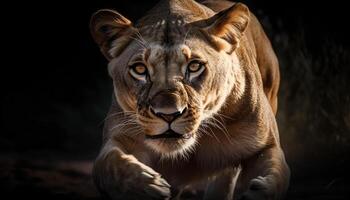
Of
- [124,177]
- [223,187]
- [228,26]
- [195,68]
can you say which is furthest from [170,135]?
[223,187]

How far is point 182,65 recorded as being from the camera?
482 cm

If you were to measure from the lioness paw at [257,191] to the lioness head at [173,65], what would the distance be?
45cm

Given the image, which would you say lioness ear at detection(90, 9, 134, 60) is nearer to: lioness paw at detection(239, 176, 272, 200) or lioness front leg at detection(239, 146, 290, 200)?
lioness front leg at detection(239, 146, 290, 200)

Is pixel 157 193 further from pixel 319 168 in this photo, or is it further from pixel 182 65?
pixel 319 168

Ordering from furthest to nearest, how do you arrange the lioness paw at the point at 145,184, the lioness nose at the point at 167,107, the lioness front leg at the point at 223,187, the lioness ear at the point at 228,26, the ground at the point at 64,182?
1. the ground at the point at 64,182
2. the lioness front leg at the point at 223,187
3. the lioness ear at the point at 228,26
4. the lioness nose at the point at 167,107
5. the lioness paw at the point at 145,184

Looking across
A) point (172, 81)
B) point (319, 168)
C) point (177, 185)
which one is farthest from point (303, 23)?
point (172, 81)

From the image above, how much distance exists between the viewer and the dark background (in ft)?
26.2

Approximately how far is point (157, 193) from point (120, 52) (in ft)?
4.00

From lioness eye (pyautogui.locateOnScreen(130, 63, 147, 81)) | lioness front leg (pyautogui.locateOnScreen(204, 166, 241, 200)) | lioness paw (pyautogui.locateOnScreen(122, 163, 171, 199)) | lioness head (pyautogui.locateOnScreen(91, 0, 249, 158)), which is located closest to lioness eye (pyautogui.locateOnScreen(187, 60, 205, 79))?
lioness head (pyautogui.locateOnScreen(91, 0, 249, 158))

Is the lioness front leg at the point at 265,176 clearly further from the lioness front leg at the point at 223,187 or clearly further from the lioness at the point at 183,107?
the lioness front leg at the point at 223,187

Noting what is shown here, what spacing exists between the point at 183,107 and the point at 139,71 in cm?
43

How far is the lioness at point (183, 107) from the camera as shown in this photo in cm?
468

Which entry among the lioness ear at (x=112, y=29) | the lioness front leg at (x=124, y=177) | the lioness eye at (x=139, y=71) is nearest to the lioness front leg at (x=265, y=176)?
the lioness front leg at (x=124, y=177)

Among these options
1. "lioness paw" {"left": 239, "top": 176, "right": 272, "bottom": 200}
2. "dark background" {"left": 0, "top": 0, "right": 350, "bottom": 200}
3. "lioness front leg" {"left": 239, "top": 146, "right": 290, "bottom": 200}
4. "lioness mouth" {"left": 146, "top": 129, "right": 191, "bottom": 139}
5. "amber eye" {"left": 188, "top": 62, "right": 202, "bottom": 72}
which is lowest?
"dark background" {"left": 0, "top": 0, "right": 350, "bottom": 200}
